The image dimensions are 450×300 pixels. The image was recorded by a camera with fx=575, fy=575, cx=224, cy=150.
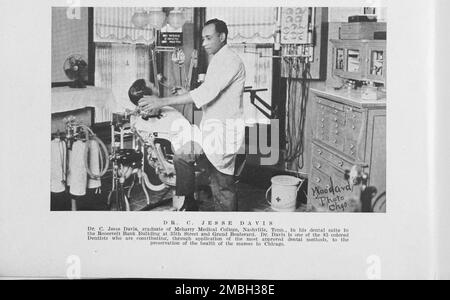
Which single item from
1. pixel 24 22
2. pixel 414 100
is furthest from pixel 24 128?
pixel 414 100

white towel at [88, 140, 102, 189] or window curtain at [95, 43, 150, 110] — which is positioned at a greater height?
window curtain at [95, 43, 150, 110]

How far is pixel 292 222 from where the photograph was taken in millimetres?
1262

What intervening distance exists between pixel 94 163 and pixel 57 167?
8 cm

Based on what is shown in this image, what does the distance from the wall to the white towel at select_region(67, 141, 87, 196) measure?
0.65ft

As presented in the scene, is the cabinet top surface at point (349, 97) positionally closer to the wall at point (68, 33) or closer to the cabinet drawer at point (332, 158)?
the cabinet drawer at point (332, 158)

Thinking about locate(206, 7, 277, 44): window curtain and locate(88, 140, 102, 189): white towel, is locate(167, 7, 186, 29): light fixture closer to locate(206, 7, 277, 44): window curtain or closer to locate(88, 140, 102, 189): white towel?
locate(206, 7, 277, 44): window curtain

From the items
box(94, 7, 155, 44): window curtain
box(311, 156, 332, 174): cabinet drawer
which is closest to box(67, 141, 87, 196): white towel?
box(94, 7, 155, 44): window curtain

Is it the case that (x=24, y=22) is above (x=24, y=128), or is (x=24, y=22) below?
above

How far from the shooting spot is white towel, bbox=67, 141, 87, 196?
49.9 inches

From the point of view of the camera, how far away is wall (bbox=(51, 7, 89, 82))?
1.25 metres

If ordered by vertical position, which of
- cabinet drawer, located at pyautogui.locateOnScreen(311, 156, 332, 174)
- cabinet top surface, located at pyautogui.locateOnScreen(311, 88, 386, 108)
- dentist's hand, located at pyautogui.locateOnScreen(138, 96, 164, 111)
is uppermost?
cabinet top surface, located at pyautogui.locateOnScreen(311, 88, 386, 108)

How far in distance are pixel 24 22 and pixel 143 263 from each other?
1.92ft
